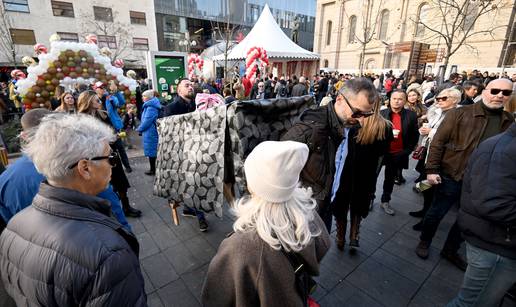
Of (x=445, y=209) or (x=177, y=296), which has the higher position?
(x=445, y=209)

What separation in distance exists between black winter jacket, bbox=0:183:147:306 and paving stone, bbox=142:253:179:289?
162cm

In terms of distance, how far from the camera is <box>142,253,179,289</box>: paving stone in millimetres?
2641

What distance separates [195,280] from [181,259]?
1.29 feet

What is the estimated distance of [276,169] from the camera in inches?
42.7

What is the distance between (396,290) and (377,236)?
971 mm

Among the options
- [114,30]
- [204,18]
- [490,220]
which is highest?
[204,18]

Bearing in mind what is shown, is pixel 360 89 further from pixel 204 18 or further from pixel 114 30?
pixel 204 18

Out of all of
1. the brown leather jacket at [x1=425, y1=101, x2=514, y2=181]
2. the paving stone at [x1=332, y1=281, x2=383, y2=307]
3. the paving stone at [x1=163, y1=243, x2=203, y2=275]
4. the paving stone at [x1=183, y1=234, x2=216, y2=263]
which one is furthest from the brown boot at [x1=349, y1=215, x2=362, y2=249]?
→ the paving stone at [x1=163, y1=243, x2=203, y2=275]

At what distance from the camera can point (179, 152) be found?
9.45 feet

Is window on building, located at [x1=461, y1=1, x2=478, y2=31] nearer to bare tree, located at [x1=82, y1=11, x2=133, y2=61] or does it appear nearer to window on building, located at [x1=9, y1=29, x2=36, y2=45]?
bare tree, located at [x1=82, y1=11, x2=133, y2=61]

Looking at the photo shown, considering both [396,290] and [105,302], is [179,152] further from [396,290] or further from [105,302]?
[396,290]

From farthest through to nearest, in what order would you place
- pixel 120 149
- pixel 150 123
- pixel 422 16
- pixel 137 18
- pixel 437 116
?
pixel 422 16, pixel 137 18, pixel 120 149, pixel 150 123, pixel 437 116

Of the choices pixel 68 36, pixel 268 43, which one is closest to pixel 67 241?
pixel 268 43

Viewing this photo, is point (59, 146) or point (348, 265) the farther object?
point (348, 265)
